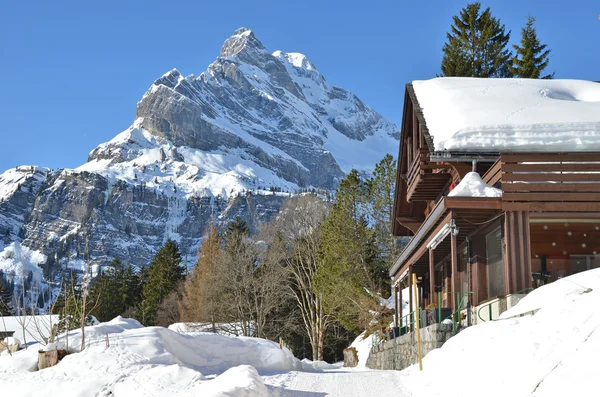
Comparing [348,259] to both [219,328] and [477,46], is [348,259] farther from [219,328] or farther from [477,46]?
[477,46]

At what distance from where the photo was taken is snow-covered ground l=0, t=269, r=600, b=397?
8.05 m

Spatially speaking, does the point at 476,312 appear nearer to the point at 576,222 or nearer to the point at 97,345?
the point at 576,222

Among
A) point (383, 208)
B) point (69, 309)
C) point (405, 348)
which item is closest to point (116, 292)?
point (383, 208)

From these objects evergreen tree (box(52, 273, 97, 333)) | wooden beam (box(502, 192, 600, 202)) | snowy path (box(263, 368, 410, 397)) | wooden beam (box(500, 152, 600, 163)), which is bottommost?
snowy path (box(263, 368, 410, 397))

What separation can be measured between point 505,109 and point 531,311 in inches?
345

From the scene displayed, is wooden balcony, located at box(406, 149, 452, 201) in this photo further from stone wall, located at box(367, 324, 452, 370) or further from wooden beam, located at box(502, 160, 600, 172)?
stone wall, located at box(367, 324, 452, 370)

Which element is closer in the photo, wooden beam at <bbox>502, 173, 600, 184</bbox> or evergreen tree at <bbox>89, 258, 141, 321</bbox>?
wooden beam at <bbox>502, 173, 600, 184</bbox>

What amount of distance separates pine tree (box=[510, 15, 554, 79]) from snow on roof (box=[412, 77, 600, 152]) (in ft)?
80.6

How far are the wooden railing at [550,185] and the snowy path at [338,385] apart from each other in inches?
189

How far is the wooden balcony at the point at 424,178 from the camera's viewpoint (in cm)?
2105

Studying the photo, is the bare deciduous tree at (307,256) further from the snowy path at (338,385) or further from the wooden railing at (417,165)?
the snowy path at (338,385)

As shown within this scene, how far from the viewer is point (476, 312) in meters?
15.7

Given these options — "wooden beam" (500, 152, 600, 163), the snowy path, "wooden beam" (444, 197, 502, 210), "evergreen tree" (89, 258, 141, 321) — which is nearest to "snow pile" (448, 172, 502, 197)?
"wooden beam" (444, 197, 502, 210)

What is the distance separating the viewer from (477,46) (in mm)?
49031
